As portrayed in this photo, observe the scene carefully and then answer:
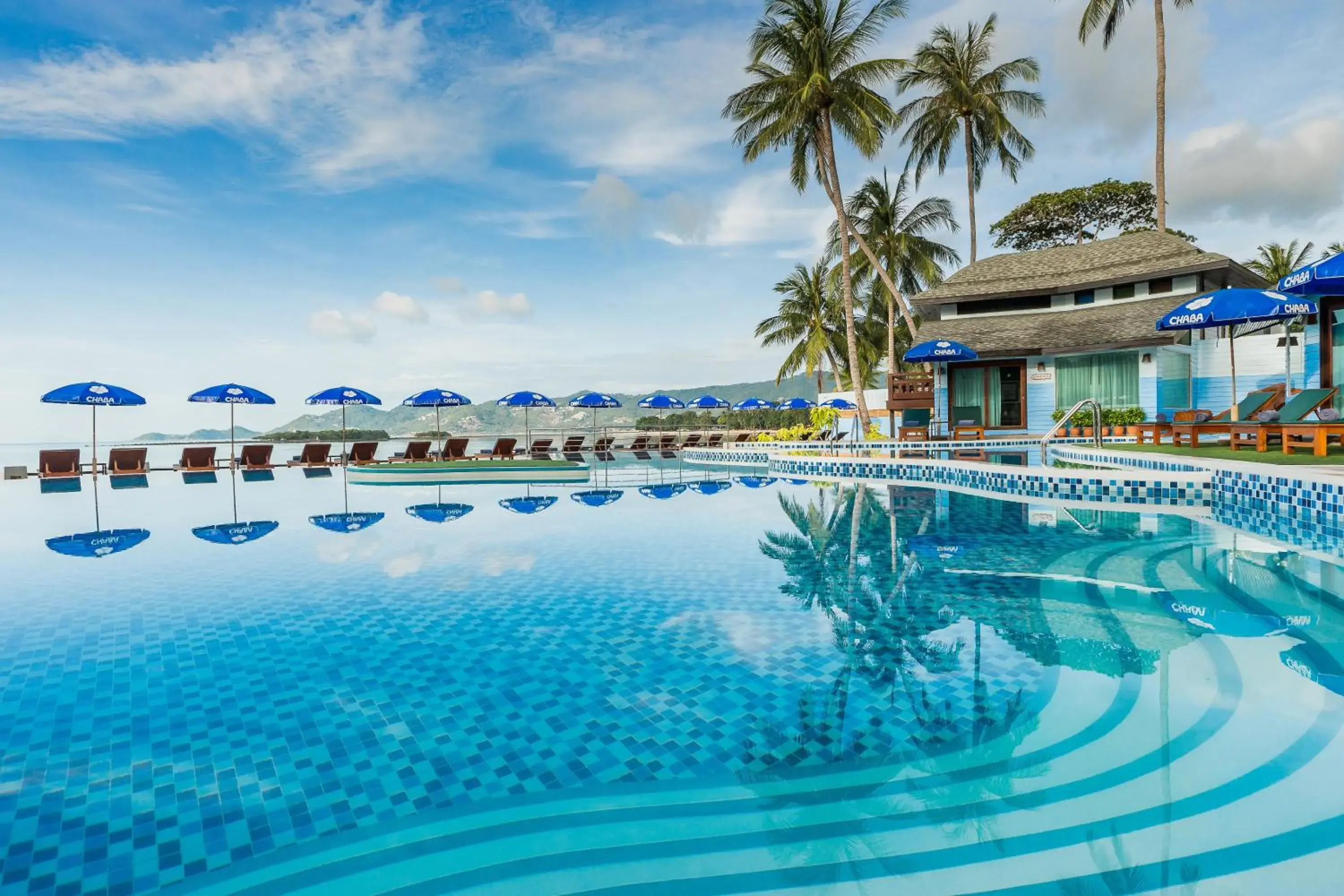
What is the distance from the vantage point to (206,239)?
2084cm

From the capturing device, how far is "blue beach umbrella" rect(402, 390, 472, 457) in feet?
65.5

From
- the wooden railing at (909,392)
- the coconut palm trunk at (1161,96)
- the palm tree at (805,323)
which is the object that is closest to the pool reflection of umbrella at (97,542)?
the wooden railing at (909,392)

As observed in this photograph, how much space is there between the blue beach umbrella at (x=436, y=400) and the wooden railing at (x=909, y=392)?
1274 cm

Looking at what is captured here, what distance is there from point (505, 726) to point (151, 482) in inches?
725

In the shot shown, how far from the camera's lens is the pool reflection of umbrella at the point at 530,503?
35.6 feet

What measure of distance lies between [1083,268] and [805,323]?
1232 cm

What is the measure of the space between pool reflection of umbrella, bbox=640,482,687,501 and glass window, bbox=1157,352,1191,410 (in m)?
13.1

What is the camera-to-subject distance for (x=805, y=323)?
31891 mm

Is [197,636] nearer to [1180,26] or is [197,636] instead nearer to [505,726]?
[505,726]

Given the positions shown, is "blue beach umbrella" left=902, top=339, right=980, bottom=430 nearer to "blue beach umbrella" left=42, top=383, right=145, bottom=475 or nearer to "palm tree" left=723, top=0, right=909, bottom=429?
Answer: "palm tree" left=723, top=0, right=909, bottom=429

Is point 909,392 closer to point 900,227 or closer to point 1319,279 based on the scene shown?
point 1319,279

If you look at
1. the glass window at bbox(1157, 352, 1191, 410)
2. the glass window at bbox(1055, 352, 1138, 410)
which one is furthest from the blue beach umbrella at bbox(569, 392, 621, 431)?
the glass window at bbox(1157, 352, 1191, 410)

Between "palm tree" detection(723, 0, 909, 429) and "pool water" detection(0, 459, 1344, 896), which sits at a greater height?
"palm tree" detection(723, 0, 909, 429)

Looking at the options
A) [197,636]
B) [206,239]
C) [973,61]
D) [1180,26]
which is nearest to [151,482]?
[206,239]
